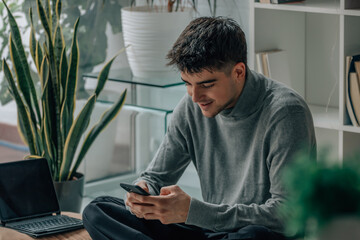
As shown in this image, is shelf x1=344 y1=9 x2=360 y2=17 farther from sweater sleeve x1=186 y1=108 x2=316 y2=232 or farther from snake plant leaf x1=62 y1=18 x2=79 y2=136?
snake plant leaf x1=62 y1=18 x2=79 y2=136

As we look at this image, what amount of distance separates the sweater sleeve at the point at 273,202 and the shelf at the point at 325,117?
0.67 meters

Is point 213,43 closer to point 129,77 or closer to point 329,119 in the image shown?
point 329,119

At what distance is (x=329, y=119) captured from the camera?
8.36ft

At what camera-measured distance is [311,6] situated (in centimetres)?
241

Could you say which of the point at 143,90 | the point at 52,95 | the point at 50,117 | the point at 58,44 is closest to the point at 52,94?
the point at 52,95

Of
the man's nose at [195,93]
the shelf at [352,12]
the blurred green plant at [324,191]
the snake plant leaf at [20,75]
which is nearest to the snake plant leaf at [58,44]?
the snake plant leaf at [20,75]

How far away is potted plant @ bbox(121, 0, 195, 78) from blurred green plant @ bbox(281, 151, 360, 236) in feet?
8.24

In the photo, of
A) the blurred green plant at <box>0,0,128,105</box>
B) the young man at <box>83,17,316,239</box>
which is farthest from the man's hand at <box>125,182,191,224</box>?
the blurred green plant at <box>0,0,128,105</box>

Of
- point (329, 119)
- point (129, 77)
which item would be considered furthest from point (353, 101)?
point (129, 77)

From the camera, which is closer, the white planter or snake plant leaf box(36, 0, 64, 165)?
snake plant leaf box(36, 0, 64, 165)

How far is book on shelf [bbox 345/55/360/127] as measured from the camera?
7.62ft

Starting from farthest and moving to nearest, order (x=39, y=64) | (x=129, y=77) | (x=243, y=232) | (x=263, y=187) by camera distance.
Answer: (x=129, y=77), (x=39, y=64), (x=263, y=187), (x=243, y=232)

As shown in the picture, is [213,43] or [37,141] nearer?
[213,43]

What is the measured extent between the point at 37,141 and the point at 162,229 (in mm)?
1148
